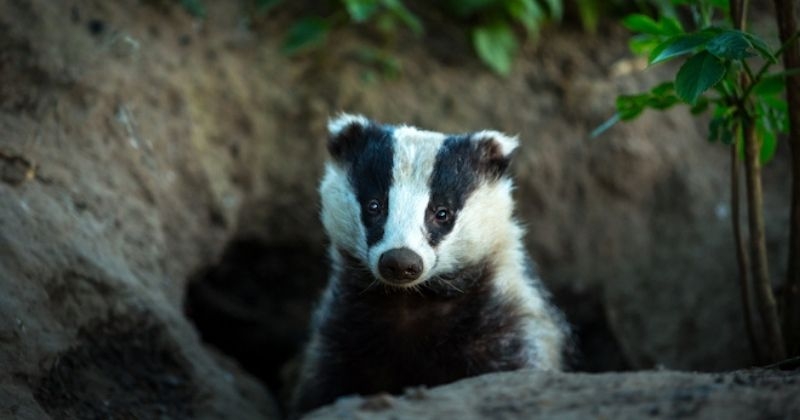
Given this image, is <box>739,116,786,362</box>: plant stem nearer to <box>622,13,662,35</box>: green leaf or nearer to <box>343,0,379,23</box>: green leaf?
<box>622,13,662,35</box>: green leaf

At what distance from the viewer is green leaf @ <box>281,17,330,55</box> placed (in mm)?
5637

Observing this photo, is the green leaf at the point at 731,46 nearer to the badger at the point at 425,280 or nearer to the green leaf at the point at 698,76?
the green leaf at the point at 698,76

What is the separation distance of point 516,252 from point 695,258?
6.14ft

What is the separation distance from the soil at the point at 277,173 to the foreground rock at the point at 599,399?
5.47 ft

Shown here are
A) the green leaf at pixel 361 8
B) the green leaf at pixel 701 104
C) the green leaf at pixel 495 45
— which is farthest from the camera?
the green leaf at pixel 495 45

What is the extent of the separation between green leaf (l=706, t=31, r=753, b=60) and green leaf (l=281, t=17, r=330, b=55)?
2862mm

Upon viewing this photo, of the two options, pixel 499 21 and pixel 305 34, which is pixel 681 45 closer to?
pixel 499 21

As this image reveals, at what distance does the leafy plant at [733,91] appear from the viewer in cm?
329

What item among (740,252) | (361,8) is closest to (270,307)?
(361,8)

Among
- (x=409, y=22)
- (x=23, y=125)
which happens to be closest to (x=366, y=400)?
(x=23, y=125)

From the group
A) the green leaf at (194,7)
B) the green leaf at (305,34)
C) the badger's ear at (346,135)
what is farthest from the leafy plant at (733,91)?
the green leaf at (194,7)

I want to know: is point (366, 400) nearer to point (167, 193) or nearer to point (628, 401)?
point (628, 401)

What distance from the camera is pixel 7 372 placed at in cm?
336

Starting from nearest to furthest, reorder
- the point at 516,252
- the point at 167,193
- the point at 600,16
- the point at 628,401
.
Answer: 1. the point at 628,401
2. the point at 516,252
3. the point at 167,193
4. the point at 600,16
